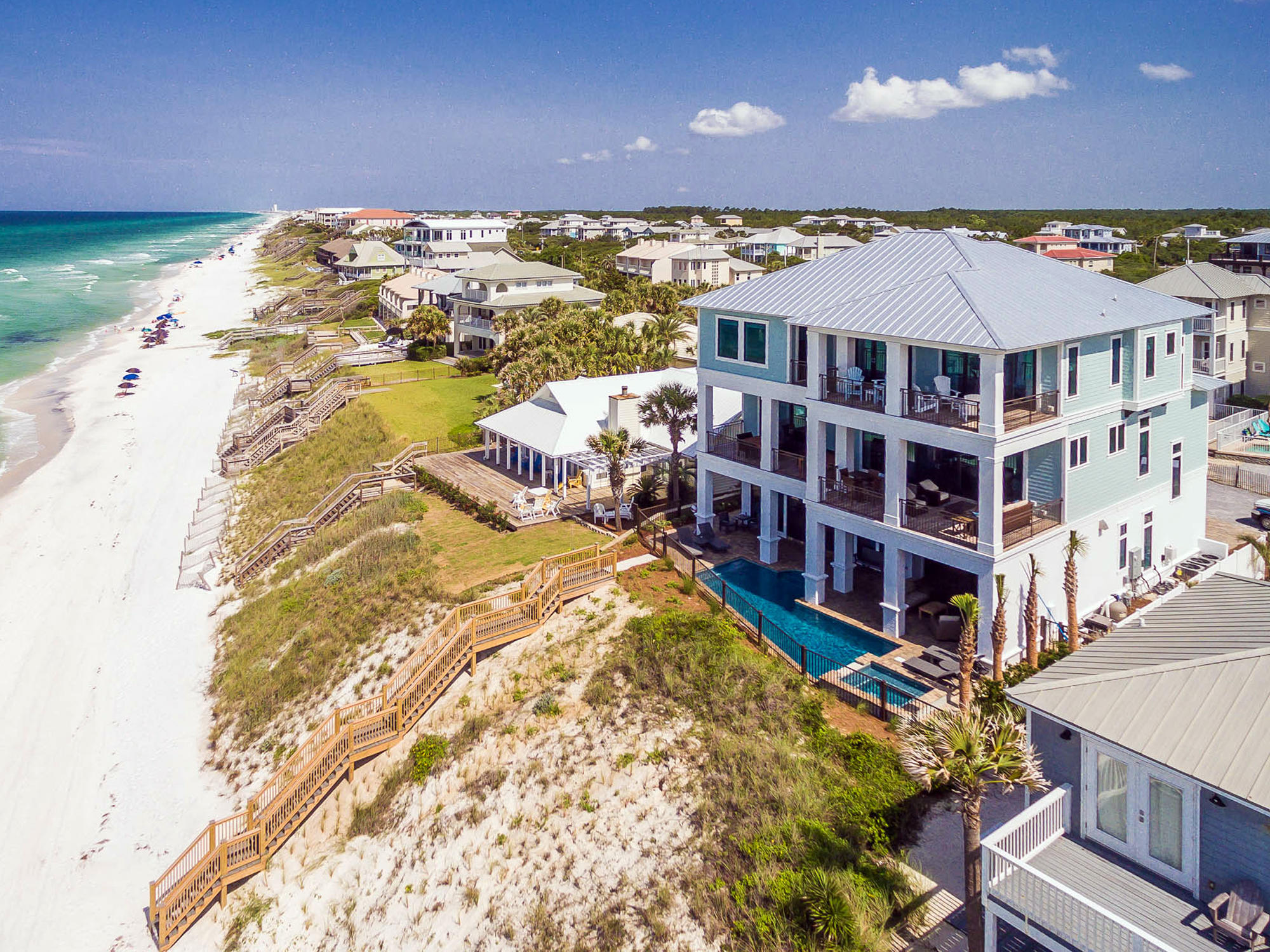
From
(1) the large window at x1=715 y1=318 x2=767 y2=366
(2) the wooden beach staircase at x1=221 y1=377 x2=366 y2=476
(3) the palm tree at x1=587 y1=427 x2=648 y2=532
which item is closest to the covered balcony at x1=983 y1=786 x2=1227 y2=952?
(1) the large window at x1=715 y1=318 x2=767 y2=366

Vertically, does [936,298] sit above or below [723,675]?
above

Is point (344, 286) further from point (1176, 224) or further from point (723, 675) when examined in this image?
point (1176, 224)

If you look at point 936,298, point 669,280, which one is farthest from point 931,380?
Answer: point 669,280

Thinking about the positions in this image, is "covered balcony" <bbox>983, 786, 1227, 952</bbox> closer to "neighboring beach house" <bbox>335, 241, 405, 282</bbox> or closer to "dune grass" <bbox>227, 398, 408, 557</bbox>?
"dune grass" <bbox>227, 398, 408, 557</bbox>

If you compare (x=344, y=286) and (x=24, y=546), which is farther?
(x=344, y=286)

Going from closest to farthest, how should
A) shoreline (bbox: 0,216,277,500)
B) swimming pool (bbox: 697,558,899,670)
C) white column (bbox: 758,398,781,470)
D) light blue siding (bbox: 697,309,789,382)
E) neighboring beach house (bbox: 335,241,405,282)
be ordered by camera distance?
swimming pool (bbox: 697,558,899,670) < light blue siding (bbox: 697,309,789,382) < white column (bbox: 758,398,781,470) < shoreline (bbox: 0,216,277,500) < neighboring beach house (bbox: 335,241,405,282)

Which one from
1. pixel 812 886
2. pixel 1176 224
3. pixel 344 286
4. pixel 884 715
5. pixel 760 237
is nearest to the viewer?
pixel 812 886

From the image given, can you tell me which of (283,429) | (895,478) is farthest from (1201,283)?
(283,429)
